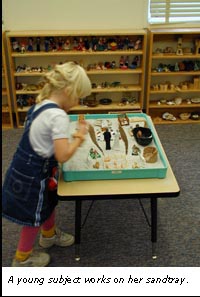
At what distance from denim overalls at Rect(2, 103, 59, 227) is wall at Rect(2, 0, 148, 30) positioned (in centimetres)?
189

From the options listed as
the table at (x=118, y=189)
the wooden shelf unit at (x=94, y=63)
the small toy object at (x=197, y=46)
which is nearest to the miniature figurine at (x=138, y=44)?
the wooden shelf unit at (x=94, y=63)

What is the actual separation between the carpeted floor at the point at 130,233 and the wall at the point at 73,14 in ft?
4.98

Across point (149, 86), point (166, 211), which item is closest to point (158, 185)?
point (166, 211)

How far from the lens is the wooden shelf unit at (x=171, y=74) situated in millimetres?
3111

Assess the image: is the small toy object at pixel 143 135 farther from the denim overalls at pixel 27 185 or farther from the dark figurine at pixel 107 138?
the denim overalls at pixel 27 185

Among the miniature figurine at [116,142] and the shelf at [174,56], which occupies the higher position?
the shelf at [174,56]

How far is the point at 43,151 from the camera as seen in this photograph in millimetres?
1413

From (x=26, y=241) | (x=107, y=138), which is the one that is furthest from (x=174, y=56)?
(x=26, y=241)

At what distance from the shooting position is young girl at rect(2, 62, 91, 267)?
1.35 meters

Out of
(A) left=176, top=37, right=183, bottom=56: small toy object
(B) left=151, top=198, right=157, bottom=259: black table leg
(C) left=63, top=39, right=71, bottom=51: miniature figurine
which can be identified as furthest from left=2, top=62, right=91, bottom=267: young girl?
(A) left=176, top=37, right=183, bottom=56: small toy object

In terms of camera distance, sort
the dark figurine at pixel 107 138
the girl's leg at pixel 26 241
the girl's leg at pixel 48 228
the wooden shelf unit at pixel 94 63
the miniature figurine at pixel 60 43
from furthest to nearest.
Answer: the miniature figurine at pixel 60 43
the wooden shelf unit at pixel 94 63
the girl's leg at pixel 48 228
the dark figurine at pixel 107 138
the girl's leg at pixel 26 241

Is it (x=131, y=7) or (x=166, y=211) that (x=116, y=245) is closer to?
(x=166, y=211)

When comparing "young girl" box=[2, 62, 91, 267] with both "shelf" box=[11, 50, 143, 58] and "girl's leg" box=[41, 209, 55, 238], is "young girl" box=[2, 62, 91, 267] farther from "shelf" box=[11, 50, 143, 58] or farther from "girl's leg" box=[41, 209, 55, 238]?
"shelf" box=[11, 50, 143, 58]

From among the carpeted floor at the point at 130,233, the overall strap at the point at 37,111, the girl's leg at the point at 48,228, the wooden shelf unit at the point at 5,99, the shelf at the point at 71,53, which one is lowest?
the carpeted floor at the point at 130,233
